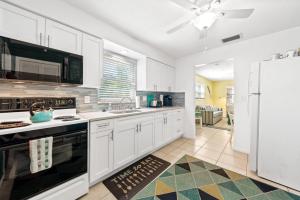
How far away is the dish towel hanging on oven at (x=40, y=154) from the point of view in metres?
1.18

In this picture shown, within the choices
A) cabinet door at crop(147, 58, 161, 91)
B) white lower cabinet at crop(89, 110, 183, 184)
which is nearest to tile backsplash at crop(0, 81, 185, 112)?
white lower cabinet at crop(89, 110, 183, 184)

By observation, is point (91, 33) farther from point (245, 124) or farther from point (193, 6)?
point (245, 124)

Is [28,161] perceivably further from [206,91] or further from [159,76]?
[206,91]

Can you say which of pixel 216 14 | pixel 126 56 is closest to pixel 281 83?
pixel 216 14

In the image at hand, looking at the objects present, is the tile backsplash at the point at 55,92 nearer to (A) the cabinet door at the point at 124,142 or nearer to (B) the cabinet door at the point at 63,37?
(B) the cabinet door at the point at 63,37

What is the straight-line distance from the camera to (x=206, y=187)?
5.82ft

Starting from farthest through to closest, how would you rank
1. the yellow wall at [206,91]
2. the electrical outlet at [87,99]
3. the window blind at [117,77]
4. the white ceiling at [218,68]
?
the yellow wall at [206,91] < the white ceiling at [218,68] < the window blind at [117,77] < the electrical outlet at [87,99]

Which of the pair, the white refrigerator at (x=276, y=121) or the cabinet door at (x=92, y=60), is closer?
the white refrigerator at (x=276, y=121)

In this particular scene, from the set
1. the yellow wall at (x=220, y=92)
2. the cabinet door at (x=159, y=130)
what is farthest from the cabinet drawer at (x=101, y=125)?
the yellow wall at (x=220, y=92)

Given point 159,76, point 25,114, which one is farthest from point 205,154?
point 25,114

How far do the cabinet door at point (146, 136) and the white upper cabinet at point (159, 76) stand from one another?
0.94 metres

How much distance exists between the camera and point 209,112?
5773 mm

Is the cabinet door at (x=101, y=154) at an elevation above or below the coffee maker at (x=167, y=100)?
below

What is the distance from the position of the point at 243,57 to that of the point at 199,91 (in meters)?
4.65
